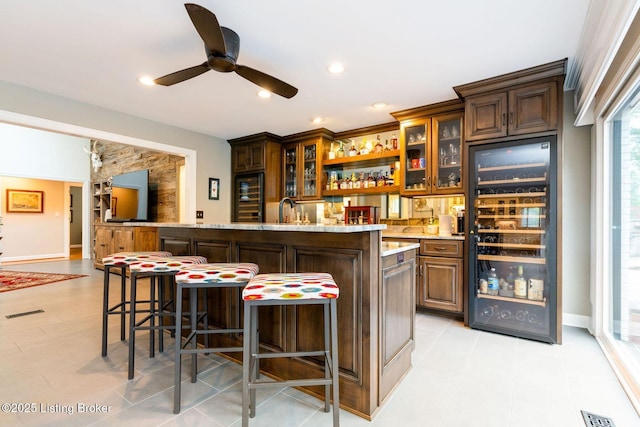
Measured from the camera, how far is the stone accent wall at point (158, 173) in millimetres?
5441

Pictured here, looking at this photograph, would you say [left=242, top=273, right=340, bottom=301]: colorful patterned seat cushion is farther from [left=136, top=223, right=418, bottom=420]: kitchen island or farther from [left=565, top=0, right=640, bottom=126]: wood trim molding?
[left=565, top=0, right=640, bottom=126]: wood trim molding

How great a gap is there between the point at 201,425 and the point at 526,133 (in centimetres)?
334

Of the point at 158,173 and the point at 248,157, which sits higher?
the point at 248,157

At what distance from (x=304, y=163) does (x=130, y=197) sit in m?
3.66

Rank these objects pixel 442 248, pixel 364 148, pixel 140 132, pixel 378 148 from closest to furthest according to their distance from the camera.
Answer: pixel 442 248, pixel 140 132, pixel 378 148, pixel 364 148

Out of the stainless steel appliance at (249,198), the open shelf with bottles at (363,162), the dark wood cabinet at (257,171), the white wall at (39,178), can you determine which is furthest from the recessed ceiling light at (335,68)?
the white wall at (39,178)

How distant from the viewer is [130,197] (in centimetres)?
579

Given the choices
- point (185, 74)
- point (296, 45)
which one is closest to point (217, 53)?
point (185, 74)

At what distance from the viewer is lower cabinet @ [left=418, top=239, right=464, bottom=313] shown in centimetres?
310

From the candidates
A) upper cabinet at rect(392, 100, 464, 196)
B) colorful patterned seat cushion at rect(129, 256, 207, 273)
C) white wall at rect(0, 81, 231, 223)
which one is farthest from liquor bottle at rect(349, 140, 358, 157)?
colorful patterned seat cushion at rect(129, 256, 207, 273)

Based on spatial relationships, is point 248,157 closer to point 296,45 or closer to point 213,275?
point 296,45

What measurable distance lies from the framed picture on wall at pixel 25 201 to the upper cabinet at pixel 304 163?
7416 millimetres

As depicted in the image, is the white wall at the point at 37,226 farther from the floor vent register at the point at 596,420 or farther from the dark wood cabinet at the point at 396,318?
the floor vent register at the point at 596,420

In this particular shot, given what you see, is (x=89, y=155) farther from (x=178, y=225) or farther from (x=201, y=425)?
(x=201, y=425)
